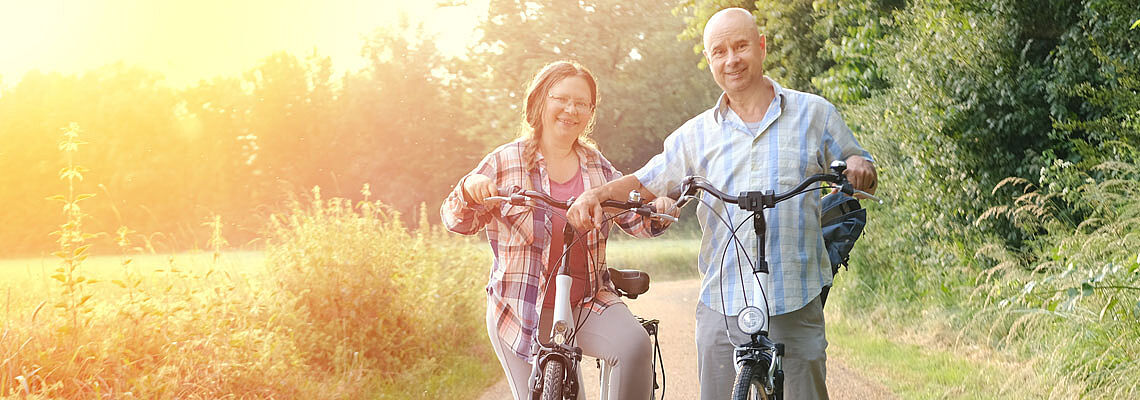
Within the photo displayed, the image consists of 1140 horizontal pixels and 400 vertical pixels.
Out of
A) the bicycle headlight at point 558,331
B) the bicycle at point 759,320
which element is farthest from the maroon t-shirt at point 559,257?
the bicycle at point 759,320

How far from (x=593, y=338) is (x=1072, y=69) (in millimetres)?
6145

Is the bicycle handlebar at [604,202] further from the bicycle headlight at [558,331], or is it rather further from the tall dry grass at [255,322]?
the tall dry grass at [255,322]

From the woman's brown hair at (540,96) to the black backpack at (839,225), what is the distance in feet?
3.51

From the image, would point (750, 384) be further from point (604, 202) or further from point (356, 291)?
point (356, 291)

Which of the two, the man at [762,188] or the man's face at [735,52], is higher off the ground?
the man's face at [735,52]

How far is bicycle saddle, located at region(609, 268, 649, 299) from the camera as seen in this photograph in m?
4.29

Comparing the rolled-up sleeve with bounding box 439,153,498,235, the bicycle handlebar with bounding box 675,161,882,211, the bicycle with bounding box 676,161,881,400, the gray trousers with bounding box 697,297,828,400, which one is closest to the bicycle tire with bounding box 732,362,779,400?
the bicycle with bounding box 676,161,881,400

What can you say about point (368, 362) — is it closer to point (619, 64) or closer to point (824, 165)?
point (824, 165)

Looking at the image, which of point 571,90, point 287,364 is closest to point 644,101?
point 287,364

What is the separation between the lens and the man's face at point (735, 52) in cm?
380

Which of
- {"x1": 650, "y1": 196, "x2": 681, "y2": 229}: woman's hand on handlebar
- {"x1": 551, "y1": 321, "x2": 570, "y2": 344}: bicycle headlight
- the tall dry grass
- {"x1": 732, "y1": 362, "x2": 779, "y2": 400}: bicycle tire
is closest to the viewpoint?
{"x1": 732, "y1": 362, "x2": 779, "y2": 400}: bicycle tire

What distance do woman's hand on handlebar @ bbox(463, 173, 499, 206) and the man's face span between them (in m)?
0.92

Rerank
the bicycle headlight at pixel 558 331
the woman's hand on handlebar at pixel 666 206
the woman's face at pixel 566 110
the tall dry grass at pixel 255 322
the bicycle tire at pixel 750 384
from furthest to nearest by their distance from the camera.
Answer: the tall dry grass at pixel 255 322, the woman's face at pixel 566 110, the woman's hand on handlebar at pixel 666 206, the bicycle headlight at pixel 558 331, the bicycle tire at pixel 750 384

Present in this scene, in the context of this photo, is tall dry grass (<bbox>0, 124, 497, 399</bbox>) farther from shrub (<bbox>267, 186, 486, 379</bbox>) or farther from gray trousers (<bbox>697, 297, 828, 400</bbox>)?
gray trousers (<bbox>697, 297, 828, 400</bbox>)
